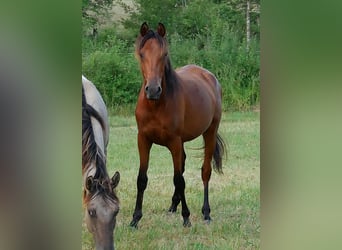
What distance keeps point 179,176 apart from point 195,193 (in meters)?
0.12

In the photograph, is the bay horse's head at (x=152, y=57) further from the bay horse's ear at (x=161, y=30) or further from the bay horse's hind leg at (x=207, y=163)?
the bay horse's hind leg at (x=207, y=163)

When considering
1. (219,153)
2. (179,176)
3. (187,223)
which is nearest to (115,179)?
(179,176)

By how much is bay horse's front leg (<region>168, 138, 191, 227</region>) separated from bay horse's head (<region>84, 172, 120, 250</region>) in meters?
0.31

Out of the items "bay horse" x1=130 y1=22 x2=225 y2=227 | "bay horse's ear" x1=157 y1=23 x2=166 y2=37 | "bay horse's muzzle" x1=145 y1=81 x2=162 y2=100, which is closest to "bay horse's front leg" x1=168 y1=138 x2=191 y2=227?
"bay horse" x1=130 y1=22 x2=225 y2=227

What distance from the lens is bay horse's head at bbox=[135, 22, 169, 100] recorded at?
2.60 m

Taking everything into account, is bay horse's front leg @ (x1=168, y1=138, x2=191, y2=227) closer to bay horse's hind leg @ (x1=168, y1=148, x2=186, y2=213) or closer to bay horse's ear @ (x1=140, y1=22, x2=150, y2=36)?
bay horse's hind leg @ (x1=168, y1=148, x2=186, y2=213)

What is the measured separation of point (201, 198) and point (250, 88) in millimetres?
589

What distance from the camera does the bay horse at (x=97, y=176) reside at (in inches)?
103

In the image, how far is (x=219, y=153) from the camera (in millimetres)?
2707

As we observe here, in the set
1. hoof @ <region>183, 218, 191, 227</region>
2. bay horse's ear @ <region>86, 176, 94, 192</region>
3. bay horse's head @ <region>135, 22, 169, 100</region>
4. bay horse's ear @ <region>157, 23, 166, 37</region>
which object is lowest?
hoof @ <region>183, 218, 191, 227</region>

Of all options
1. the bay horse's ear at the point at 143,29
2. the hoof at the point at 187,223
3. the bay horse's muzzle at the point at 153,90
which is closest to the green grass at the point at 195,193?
the hoof at the point at 187,223
